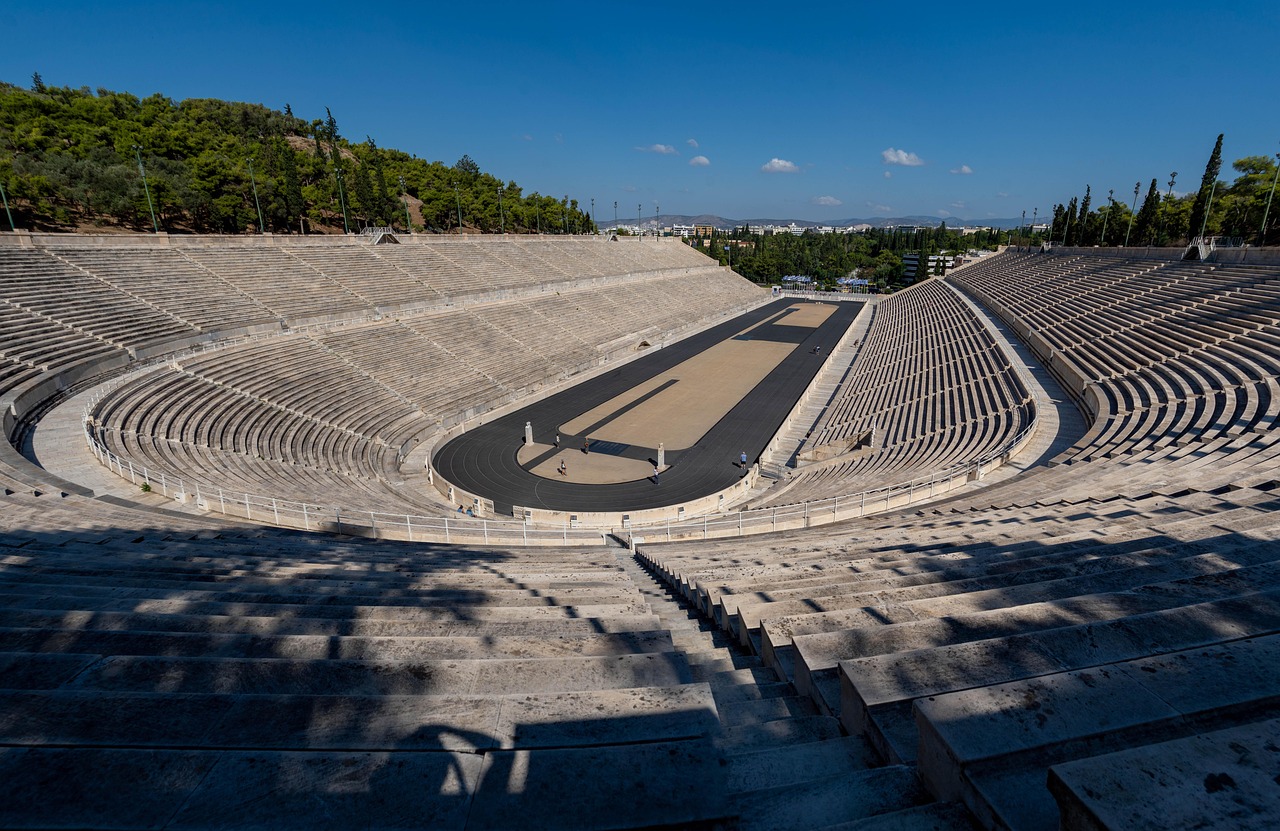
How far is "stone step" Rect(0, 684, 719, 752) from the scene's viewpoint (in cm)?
284

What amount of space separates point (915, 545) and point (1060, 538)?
1.84 meters

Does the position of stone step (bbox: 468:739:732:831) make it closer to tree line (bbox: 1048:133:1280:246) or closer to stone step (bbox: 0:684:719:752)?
stone step (bbox: 0:684:719:752)

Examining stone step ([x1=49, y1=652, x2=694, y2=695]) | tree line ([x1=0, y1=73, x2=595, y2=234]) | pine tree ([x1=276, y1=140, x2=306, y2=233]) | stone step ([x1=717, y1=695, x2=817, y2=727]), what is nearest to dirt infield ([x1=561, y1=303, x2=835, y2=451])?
stone step ([x1=717, y1=695, x2=817, y2=727])

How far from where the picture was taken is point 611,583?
26.4 ft

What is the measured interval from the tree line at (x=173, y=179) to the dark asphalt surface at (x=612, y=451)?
2783 centimetres

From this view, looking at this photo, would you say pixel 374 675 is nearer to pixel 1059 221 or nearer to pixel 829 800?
pixel 829 800

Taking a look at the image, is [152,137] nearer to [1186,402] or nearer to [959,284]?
[1186,402]

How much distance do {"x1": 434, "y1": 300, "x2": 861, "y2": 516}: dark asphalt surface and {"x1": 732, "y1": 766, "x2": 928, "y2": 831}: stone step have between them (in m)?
18.1

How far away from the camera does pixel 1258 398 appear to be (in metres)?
15.1

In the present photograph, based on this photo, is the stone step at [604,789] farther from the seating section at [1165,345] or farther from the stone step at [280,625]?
the seating section at [1165,345]

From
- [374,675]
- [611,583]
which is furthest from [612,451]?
[374,675]

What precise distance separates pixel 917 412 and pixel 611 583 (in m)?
23.5

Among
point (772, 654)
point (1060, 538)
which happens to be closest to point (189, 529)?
point (772, 654)

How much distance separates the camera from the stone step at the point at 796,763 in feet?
9.46
